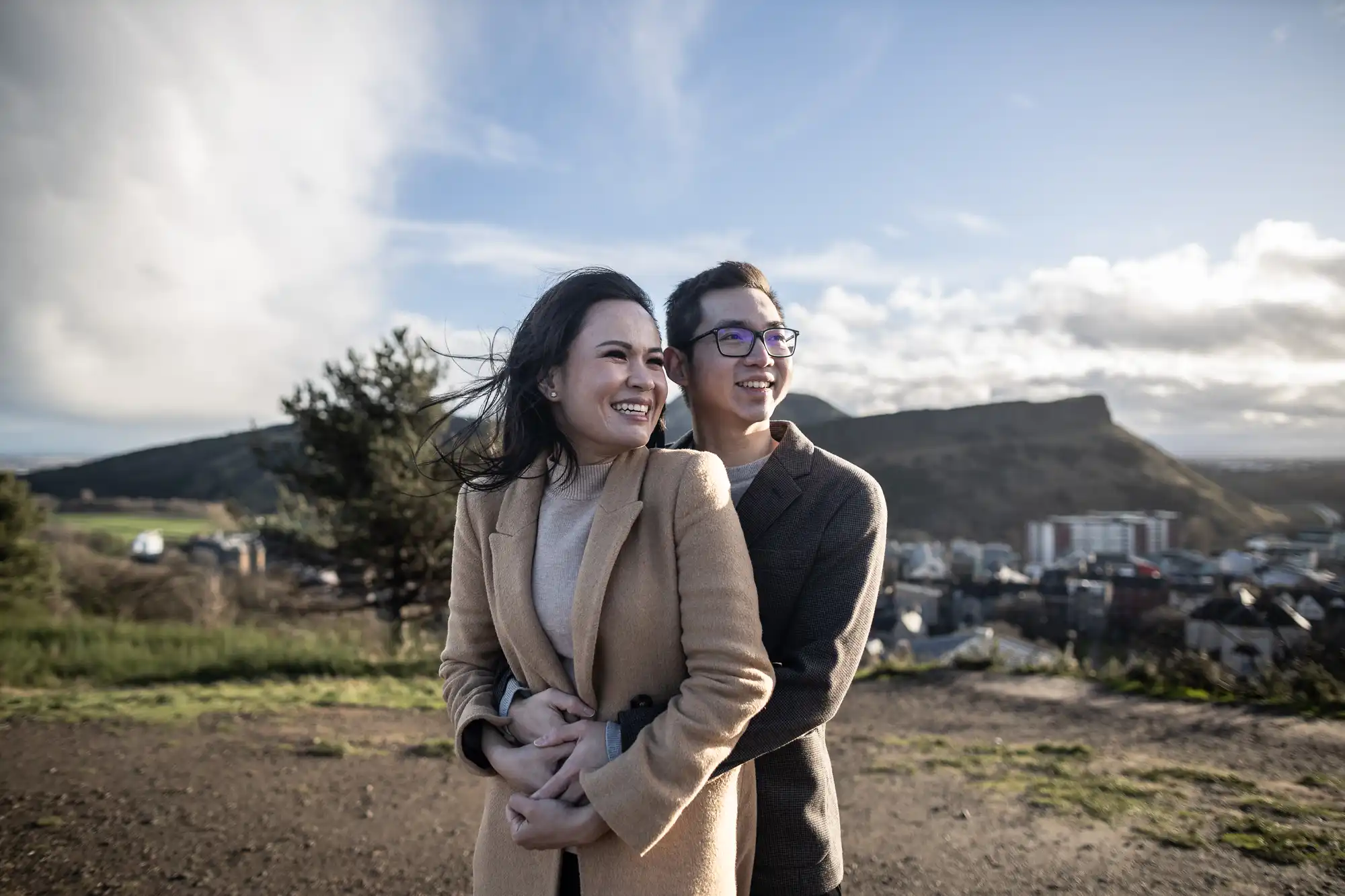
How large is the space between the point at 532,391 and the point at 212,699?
6.64 m

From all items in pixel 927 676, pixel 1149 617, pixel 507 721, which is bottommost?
pixel 1149 617

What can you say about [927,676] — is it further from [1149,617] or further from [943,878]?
[1149,617]

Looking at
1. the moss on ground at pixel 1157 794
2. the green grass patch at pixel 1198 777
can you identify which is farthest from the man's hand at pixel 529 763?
the green grass patch at pixel 1198 777

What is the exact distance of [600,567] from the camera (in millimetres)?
1591

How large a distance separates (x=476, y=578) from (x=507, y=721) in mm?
337

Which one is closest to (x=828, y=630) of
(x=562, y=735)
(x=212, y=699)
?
(x=562, y=735)

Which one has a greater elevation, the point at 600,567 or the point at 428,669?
the point at 600,567

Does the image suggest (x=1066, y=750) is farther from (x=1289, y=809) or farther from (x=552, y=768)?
(x=552, y=768)

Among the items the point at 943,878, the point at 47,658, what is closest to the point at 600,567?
the point at 943,878

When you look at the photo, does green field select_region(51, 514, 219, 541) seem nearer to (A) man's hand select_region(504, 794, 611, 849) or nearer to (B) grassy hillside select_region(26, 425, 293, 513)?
(B) grassy hillside select_region(26, 425, 293, 513)

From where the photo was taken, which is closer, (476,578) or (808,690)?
(808,690)

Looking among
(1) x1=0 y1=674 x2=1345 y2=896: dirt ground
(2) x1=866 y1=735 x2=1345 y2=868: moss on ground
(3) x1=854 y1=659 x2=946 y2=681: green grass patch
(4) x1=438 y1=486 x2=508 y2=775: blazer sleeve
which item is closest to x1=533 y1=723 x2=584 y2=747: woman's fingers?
(4) x1=438 y1=486 x2=508 y2=775: blazer sleeve

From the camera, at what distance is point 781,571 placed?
6.06ft

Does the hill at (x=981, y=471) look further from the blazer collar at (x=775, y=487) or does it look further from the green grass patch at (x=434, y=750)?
the blazer collar at (x=775, y=487)
